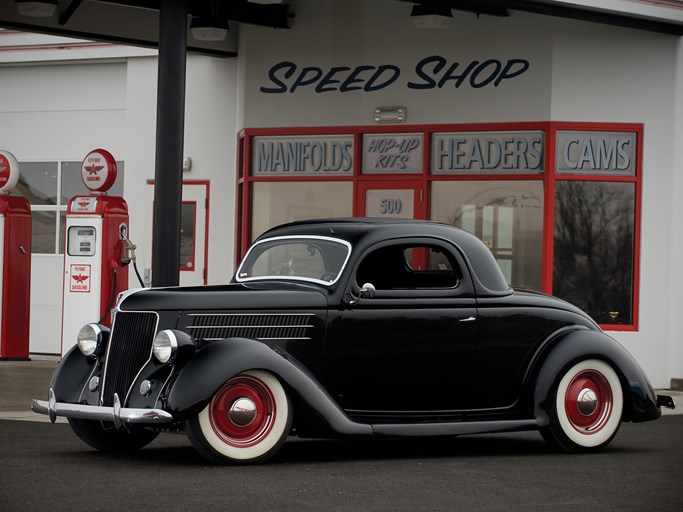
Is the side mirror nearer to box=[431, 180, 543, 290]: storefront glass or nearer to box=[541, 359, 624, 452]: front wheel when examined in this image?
box=[541, 359, 624, 452]: front wheel

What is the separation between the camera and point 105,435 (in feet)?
28.1

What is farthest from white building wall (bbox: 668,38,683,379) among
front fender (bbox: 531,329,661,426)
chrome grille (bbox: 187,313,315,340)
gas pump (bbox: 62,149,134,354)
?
chrome grille (bbox: 187,313,315,340)

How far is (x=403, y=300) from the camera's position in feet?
28.2

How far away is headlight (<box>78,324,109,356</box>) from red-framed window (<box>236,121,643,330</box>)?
720 cm

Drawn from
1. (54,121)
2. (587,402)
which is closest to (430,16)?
(587,402)

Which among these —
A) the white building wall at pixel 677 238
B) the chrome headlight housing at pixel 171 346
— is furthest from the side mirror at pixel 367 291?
the white building wall at pixel 677 238

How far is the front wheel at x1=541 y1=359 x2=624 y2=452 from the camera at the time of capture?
8.88 meters

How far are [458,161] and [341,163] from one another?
5.14 ft

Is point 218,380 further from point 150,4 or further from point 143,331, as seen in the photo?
point 150,4

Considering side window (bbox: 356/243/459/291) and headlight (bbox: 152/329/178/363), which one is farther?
side window (bbox: 356/243/459/291)

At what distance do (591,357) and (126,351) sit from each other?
129 inches

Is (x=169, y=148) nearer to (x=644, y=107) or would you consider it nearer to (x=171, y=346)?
(x=171, y=346)

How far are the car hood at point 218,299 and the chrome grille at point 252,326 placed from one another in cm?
6

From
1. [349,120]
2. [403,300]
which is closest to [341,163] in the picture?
[349,120]
